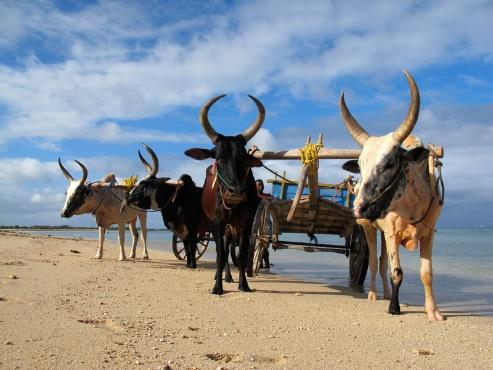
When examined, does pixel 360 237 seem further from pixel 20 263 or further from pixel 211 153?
pixel 20 263

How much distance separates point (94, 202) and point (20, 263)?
3524 mm

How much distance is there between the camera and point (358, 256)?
9914mm

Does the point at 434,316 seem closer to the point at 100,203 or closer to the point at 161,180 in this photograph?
the point at 161,180

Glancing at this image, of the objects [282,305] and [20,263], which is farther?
[20,263]

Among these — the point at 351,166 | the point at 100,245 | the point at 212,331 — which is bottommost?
the point at 212,331

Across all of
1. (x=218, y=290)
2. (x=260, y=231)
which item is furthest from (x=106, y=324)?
(x=260, y=231)

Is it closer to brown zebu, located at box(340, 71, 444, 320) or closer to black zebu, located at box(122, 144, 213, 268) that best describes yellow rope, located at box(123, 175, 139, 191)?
black zebu, located at box(122, 144, 213, 268)

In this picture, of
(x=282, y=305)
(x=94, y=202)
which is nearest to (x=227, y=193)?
(x=282, y=305)

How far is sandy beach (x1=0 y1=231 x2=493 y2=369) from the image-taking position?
3900 mm

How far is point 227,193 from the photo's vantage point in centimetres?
719

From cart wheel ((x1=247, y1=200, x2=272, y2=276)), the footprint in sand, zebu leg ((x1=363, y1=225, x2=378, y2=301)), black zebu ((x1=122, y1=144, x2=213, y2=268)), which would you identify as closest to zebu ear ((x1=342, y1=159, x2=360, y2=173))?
zebu leg ((x1=363, y1=225, x2=378, y2=301))

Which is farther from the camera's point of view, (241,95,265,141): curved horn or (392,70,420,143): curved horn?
(241,95,265,141): curved horn

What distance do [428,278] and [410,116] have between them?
6.58ft

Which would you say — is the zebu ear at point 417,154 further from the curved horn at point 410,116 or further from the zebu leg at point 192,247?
the zebu leg at point 192,247
